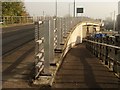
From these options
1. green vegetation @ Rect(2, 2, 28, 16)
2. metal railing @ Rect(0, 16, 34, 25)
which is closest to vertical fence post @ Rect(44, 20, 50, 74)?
metal railing @ Rect(0, 16, 34, 25)

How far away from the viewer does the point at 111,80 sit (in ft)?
31.4

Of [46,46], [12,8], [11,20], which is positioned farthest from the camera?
[12,8]

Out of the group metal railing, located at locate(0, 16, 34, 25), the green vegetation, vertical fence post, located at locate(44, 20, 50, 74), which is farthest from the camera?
the green vegetation

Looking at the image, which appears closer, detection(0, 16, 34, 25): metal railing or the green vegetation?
detection(0, 16, 34, 25): metal railing

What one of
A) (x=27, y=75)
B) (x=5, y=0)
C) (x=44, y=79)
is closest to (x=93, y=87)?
(x=44, y=79)

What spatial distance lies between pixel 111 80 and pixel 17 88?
3.14 m

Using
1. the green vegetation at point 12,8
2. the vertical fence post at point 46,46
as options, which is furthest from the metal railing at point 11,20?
the vertical fence post at point 46,46

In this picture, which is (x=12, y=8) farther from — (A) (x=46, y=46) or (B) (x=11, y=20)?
(A) (x=46, y=46)

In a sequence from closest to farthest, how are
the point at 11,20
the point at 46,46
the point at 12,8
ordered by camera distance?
the point at 46,46 < the point at 11,20 < the point at 12,8

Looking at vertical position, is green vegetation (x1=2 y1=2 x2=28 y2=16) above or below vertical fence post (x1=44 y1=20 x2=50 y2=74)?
above

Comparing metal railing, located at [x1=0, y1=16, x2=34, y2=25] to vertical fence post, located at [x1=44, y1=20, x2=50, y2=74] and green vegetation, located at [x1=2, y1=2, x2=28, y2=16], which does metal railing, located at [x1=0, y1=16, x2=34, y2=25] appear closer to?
green vegetation, located at [x1=2, y1=2, x2=28, y2=16]

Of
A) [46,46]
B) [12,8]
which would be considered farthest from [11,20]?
[46,46]

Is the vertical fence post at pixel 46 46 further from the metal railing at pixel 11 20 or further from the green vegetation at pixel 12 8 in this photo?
the green vegetation at pixel 12 8

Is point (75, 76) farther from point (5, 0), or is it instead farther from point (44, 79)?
point (5, 0)
